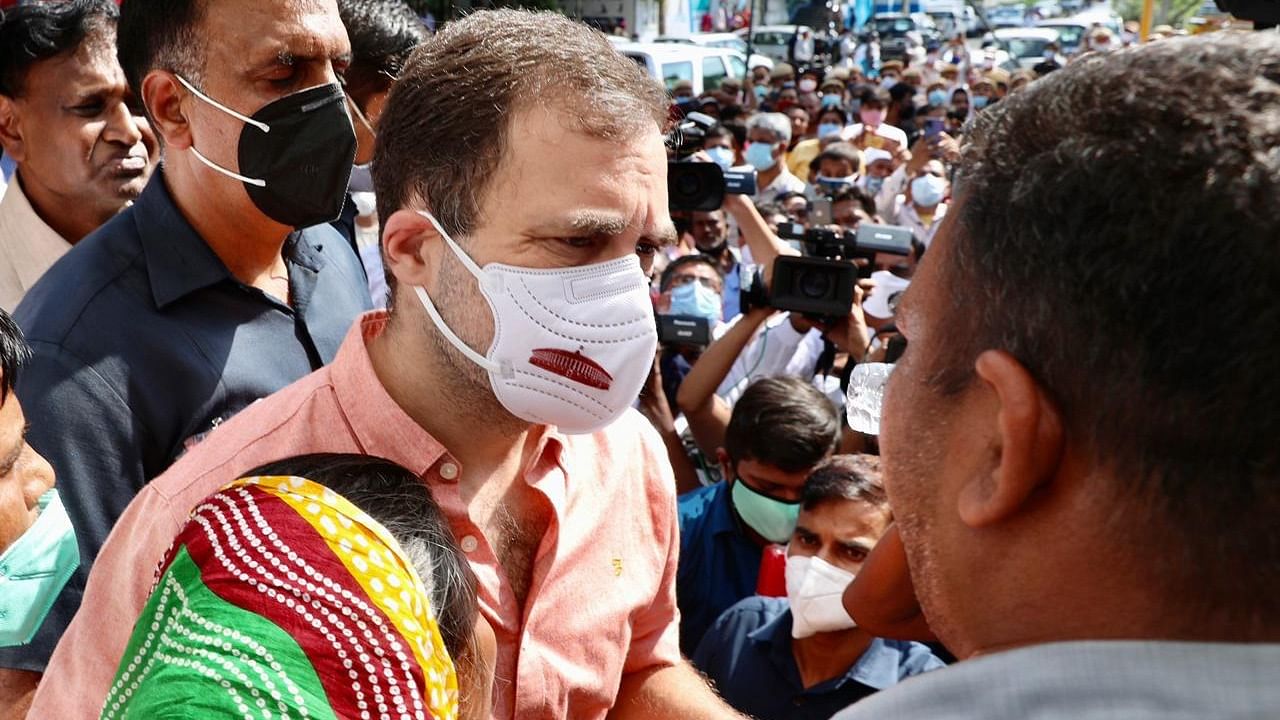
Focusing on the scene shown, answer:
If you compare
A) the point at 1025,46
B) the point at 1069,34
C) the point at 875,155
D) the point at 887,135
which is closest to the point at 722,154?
the point at 875,155

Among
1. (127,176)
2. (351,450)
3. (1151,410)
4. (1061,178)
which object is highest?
(1061,178)

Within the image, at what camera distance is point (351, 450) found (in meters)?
1.86

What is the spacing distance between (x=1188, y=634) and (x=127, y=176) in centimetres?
331

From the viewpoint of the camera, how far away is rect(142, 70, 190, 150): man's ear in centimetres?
267

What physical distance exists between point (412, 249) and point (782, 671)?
1.91m

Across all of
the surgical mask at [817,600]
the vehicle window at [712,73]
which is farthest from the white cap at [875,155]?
the surgical mask at [817,600]

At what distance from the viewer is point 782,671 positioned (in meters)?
3.43

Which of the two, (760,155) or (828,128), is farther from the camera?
(828,128)

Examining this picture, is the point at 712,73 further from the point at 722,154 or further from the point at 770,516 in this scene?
the point at 770,516

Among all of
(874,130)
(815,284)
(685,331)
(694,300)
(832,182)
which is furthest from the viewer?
(874,130)

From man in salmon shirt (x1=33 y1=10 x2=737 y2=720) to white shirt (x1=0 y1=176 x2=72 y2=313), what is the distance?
167 cm

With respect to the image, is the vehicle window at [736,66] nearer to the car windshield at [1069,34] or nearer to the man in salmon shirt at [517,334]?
the car windshield at [1069,34]

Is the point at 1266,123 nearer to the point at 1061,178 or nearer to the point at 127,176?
the point at 1061,178

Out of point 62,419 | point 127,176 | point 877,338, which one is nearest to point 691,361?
point 877,338
